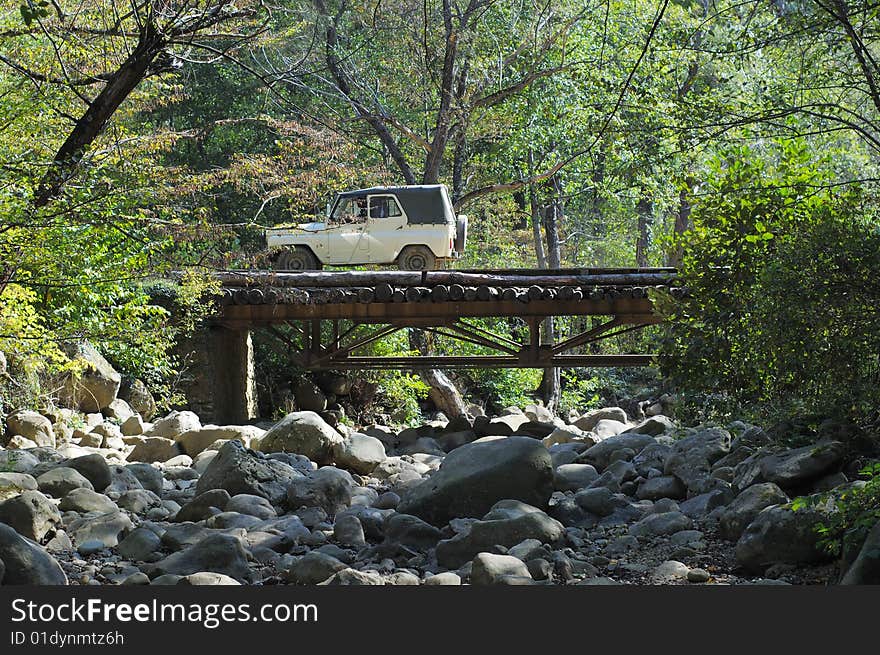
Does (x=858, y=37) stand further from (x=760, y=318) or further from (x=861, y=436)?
(x=861, y=436)

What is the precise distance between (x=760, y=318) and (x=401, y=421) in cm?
1277

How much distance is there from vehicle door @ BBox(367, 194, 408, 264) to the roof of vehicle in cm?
11

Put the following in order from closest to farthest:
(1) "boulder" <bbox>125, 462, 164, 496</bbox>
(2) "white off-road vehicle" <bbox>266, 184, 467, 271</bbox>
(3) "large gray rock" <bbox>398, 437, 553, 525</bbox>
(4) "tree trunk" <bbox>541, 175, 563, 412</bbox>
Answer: (3) "large gray rock" <bbox>398, 437, 553, 525</bbox>
(1) "boulder" <bbox>125, 462, 164, 496</bbox>
(2) "white off-road vehicle" <bbox>266, 184, 467, 271</bbox>
(4) "tree trunk" <bbox>541, 175, 563, 412</bbox>

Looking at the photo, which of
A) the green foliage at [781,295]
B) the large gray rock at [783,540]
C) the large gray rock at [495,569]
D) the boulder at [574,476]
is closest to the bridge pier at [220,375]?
the boulder at [574,476]

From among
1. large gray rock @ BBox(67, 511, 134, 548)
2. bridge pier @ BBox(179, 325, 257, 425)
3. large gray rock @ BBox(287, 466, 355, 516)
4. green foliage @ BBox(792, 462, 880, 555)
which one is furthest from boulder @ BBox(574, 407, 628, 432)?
green foliage @ BBox(792, 462, 880, 555)

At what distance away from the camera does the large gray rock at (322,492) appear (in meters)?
8.45

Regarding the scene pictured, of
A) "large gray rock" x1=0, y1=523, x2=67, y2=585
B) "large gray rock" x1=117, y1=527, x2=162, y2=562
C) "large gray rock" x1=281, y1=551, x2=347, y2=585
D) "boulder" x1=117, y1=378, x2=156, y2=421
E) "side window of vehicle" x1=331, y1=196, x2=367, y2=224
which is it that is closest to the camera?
"large gray rock" x1=0, y1=523, x2=67, y2=585

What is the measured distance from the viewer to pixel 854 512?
500cm

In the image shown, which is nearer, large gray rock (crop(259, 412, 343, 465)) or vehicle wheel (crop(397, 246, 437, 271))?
large gray rock (crop(259, 412, 343, 465))

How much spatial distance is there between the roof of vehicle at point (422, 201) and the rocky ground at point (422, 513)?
651 cm

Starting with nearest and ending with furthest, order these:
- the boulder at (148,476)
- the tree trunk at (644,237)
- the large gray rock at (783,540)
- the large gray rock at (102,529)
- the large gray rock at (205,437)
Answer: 1. the large gray rock at (783,540)
2. the large gray rock at (102,529)
3. the boulder at (148,476)
4. the large gray rock at (205,437)
5. the tree trunk at (644,237)

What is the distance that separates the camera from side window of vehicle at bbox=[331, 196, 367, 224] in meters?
16.4

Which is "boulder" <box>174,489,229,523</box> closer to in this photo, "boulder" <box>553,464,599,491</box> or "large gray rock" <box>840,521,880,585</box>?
"boulder" <box>553,464,599,491</box>

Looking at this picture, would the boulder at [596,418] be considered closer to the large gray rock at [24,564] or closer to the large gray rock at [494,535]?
the large gray rock at [494,535]
